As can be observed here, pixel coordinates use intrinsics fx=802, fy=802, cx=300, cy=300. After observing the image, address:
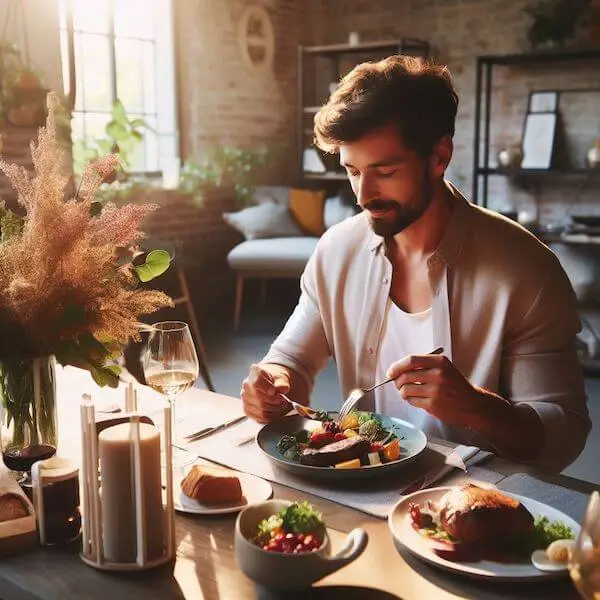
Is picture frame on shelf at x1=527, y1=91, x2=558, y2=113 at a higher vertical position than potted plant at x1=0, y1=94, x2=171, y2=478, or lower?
higher

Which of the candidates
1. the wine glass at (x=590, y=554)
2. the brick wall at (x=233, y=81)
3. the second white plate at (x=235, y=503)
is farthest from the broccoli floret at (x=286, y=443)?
the brick wall at (x=233, y=81)

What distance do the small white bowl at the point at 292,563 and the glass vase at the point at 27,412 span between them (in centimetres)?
50

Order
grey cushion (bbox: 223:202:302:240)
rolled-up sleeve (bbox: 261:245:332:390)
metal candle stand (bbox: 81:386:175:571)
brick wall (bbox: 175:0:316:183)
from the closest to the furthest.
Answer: metal candle stand (bbox: 81:386:175:571)
rolled-up sleeve (bbox: 261:245:332:390)
grey cushion (bbox: 223:202:302:240)
brick wall (bbox: 175:0:316:183)

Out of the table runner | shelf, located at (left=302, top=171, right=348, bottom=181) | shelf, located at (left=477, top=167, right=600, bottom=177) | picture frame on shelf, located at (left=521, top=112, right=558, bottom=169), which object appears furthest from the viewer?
shelf, located at (left=302, top=171, right=348, bottom=181)

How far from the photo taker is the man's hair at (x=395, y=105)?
1684 mm

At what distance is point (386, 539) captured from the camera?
1094 mm

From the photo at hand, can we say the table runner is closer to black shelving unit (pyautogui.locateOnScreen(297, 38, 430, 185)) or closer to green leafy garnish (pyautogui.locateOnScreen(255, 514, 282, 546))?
green leafy garnish (pyautogui.locateOnScreen(255, 514, 282, 546))

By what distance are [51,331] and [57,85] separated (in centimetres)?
408

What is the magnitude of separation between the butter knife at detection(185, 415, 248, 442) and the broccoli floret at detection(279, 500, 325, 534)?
20.9 inches

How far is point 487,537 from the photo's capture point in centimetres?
101

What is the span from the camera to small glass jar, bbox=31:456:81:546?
1106mm

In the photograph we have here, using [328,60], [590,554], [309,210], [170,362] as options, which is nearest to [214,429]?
[170,362]

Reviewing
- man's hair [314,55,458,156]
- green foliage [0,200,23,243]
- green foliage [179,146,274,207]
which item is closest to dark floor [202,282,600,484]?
green foliage [179,146,274,207]

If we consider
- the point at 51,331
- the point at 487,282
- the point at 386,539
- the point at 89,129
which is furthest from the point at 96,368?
the point at 89,129
